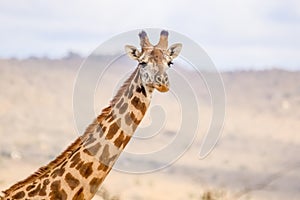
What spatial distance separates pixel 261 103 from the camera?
1788 inches

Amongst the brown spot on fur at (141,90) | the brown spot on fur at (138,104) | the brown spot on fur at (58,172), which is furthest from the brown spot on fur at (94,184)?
the brown spot on fur at (141,90)

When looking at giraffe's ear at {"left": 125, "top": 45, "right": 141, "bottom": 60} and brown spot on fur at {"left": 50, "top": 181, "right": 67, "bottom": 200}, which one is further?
giraffe's ear at {"left": 125, "top": 45, "right": 141, "bottom": 60}

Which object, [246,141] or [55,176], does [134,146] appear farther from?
[55,176]

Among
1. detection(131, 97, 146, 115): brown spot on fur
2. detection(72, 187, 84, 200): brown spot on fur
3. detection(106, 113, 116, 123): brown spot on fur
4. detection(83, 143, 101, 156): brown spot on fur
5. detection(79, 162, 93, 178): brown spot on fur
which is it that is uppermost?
detection(131, 97, 146, 115): brown spot on fur

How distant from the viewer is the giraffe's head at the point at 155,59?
7651 mm

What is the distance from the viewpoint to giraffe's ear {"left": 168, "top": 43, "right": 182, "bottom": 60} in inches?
321

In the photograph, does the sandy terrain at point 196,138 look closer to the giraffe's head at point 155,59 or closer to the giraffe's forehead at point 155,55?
the giraffe's head at point 155,59

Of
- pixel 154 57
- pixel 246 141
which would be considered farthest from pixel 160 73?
pixel 246 141

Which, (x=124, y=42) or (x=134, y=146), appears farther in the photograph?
(x=134, y=146)

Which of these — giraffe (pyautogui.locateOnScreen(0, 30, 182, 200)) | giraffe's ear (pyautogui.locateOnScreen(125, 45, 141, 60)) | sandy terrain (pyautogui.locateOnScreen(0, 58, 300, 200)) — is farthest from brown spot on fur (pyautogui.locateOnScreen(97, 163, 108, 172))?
sandy terrain (pyautogui.locateOnScreen(0, 58, 300, 200))

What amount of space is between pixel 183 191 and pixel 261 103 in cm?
2087

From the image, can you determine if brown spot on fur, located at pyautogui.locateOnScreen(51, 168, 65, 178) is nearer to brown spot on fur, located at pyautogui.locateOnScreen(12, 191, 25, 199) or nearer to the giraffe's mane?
the giraffe's mane

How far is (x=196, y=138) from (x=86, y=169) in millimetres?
26731

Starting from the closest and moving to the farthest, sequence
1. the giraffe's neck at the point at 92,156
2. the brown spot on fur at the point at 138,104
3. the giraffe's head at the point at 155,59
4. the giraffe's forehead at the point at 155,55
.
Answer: the giraffe's head at the point at 155,59 < the giraffe's forehead at the point at 155,55 < the giraffe's neck at the point at 92,156 < the brown spot on fur at the point at 138,104
